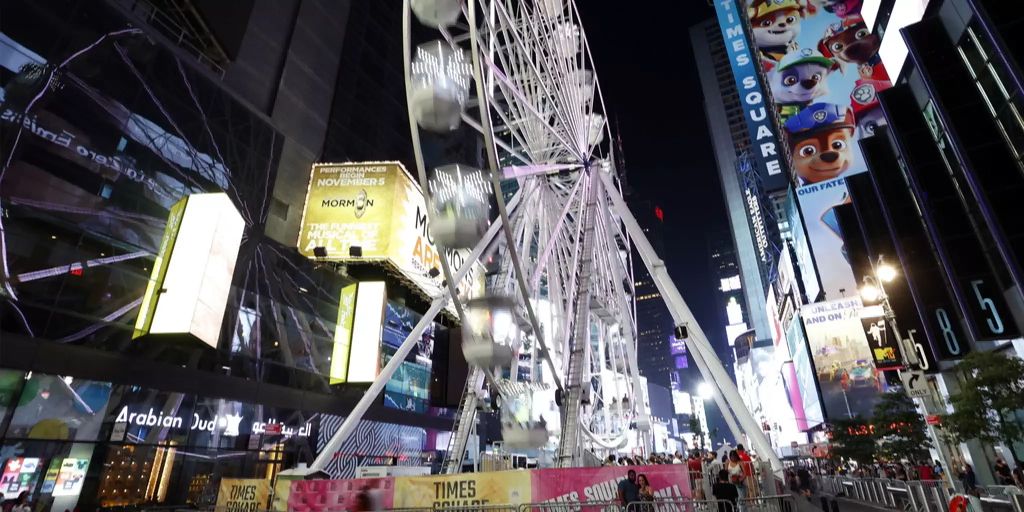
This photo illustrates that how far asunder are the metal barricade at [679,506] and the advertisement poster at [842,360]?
138 feet

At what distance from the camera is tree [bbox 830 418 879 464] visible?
2930 centimetres

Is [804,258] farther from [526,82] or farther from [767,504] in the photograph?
[767,504]

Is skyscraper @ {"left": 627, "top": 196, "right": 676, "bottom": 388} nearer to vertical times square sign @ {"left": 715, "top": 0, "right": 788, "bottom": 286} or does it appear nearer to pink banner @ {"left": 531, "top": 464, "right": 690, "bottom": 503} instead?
vertical times square sign @ {"left": 715, "top": 0, "right": 788, "bottom": 286}

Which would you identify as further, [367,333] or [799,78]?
[799,78]

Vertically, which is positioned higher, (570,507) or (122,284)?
(122,284)

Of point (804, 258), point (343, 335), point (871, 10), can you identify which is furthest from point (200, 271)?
point (804, 258)

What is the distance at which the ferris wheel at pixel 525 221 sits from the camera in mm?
11211

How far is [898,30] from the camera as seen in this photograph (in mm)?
24266

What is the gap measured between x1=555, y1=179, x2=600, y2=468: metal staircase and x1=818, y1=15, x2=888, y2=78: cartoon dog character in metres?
44.9

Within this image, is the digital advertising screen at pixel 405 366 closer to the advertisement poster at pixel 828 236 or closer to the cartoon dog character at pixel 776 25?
the advertisement poster at pixel 828 236

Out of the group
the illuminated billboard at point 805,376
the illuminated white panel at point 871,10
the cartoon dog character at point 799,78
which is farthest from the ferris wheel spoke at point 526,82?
the cartoon dog character at point 799,78

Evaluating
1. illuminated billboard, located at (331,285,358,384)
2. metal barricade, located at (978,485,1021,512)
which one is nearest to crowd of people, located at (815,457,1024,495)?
metal barricade, located at (978,485,1021,512)

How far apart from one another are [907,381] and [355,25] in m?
34.7

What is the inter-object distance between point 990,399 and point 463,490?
17789 mm
